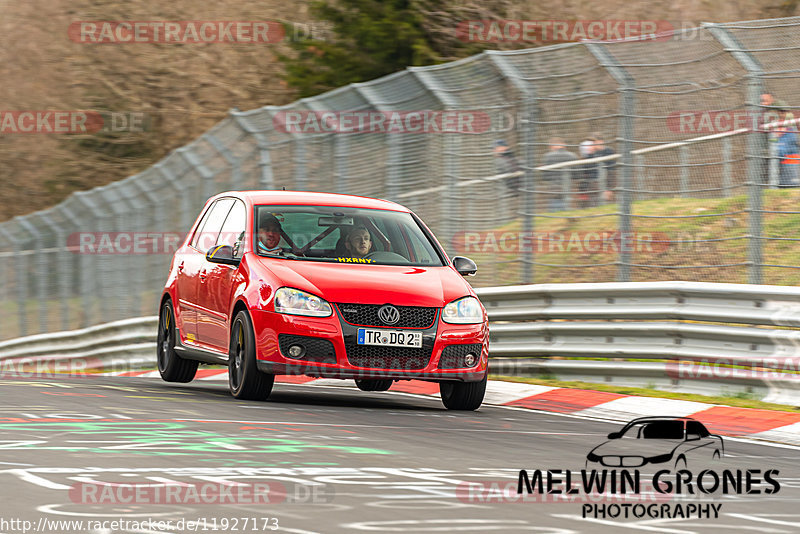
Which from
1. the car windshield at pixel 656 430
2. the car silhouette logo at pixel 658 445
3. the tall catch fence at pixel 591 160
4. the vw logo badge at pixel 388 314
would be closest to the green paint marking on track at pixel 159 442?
the car silhouette logo at pixel 658 445

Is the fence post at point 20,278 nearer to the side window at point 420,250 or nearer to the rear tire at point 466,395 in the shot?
the side window at point 420,250

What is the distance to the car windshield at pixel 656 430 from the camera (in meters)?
8.99

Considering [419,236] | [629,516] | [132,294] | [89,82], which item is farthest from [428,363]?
[89,82]

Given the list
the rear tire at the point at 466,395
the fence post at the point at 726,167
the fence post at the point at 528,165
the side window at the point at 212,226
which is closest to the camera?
the rear tire at the point at 466,395

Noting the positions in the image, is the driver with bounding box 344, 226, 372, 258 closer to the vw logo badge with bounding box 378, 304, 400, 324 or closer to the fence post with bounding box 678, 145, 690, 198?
the vw logo badge with bounding box 378, 304, 400, 324

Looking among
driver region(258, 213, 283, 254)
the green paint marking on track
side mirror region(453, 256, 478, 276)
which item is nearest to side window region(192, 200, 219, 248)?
driver region(258, 213, 283, 254)

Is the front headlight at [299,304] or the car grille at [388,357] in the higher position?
the front headlight at [299,304]

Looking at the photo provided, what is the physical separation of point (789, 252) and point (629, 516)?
21.3 feet

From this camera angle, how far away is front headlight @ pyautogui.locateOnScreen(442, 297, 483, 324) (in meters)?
10.4

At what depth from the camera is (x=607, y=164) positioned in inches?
505

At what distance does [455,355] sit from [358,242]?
53.4 inches

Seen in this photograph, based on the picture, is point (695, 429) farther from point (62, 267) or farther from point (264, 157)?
point (62, 267)

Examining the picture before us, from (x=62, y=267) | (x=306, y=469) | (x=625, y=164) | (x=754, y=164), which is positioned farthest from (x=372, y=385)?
(x=62, y=267)

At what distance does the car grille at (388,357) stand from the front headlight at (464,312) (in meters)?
0.30
